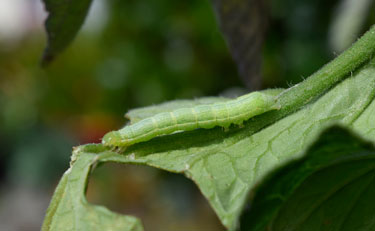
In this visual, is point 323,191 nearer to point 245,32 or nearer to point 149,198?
point 245,32

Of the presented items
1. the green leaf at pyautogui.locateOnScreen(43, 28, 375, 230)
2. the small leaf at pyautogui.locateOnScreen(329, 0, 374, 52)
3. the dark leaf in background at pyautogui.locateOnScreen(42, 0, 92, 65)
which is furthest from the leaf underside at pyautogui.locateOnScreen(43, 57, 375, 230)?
the small leaf at pyautogui.locateOnScreen(329, 0, 374, 52)

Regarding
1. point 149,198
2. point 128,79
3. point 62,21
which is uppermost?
point 62,21

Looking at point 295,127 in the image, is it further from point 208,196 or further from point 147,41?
point 147,41

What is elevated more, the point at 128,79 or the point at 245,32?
the point at 128,79

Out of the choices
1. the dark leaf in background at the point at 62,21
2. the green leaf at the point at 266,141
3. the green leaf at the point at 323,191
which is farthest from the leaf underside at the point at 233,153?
the dark leaf in background at the point at 62,21

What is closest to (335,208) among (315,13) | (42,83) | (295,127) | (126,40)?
(295,127)

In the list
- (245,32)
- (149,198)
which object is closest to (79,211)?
(245,32)
